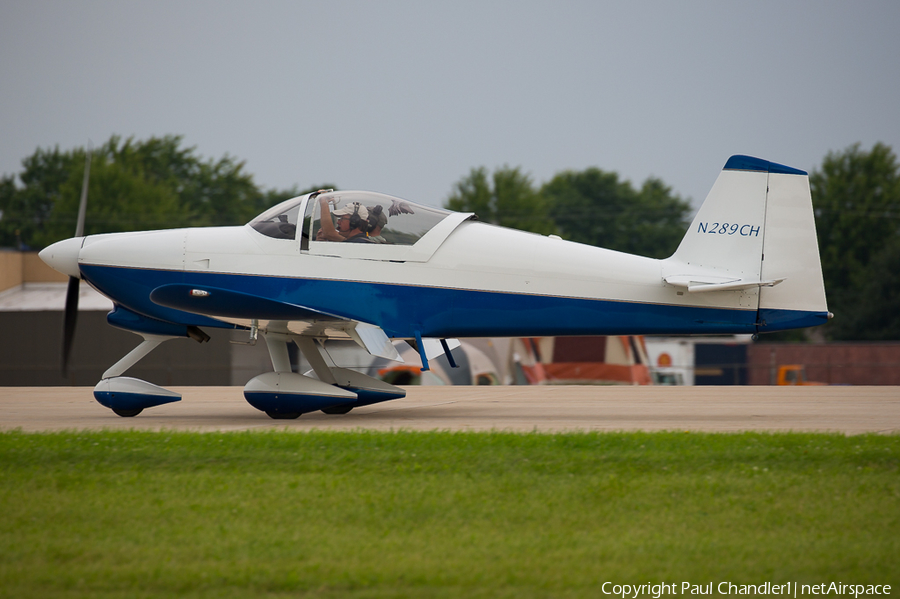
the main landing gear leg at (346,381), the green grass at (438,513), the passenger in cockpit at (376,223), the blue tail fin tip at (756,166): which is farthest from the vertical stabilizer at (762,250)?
the main landing gear leg at (346,381)

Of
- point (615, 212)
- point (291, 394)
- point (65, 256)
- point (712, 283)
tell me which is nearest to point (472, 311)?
point (291, 394)

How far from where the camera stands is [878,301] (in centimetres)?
5541

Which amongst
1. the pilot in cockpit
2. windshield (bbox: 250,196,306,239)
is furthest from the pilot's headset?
windshield (bbox: 250,196,306,239)

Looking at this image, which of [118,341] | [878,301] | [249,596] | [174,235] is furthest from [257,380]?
[878,301]

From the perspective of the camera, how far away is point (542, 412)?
1060 centimetres

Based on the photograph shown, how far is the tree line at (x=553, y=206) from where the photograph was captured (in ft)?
200

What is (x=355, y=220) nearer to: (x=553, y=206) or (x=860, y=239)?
(x=860, y=239)

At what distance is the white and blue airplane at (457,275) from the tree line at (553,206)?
51.4 m

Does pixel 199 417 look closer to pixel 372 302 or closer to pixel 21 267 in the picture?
pixel 372 302

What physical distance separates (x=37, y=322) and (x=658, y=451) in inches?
811

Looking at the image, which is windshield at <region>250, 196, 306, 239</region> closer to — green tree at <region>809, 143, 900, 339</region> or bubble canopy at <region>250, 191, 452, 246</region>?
bubble canopy at <region>250, 191, 452, 246</region>

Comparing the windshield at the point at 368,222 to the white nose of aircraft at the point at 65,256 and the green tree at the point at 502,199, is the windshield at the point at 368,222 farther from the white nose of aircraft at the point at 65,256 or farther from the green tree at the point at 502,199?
the green tree at the point at 502,199

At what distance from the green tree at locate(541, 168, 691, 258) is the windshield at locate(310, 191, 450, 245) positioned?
62.1m

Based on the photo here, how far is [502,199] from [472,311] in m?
62.4
